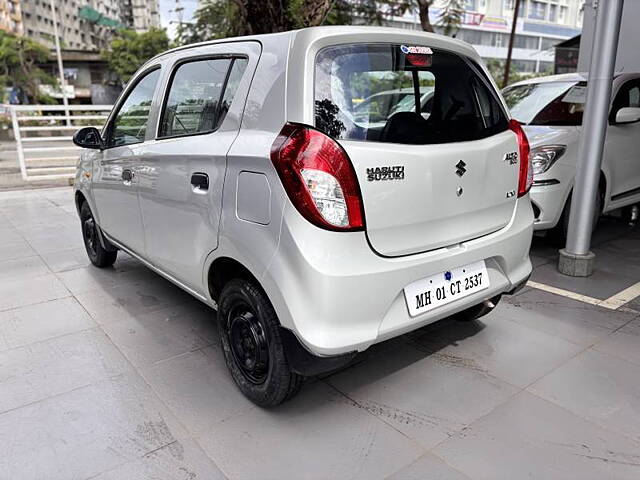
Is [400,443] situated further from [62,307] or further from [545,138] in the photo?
[545,138]

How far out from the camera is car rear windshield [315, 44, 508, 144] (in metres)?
2.09

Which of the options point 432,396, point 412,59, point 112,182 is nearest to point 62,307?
point 112,182

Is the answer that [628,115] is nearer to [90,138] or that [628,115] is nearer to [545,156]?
[545,156]

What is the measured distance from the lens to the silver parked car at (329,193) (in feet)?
6.56

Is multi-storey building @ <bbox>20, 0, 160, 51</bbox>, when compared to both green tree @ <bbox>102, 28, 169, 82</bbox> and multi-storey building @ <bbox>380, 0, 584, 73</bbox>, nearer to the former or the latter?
green tree @ <bbox>102, 28, 169, 82</bbox>

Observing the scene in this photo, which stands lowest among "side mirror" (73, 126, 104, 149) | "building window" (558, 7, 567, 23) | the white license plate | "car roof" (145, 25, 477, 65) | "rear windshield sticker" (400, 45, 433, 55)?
the white license plate

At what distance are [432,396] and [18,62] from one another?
46929mm

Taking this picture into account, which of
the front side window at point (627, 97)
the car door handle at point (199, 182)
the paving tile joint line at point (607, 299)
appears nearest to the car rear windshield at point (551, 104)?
the front side window at point (627, 97)

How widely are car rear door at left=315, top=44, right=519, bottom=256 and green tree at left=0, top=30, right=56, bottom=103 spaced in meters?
44.1

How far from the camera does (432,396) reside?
2502 mm

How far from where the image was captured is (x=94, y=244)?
4.51m

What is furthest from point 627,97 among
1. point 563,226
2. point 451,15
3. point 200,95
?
point 451,15

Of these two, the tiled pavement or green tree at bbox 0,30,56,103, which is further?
green tree at bbox 0,30,56,103

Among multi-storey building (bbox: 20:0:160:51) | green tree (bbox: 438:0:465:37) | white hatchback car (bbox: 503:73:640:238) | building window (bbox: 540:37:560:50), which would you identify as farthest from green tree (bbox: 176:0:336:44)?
building window (bbox: 540:37:560:50)
